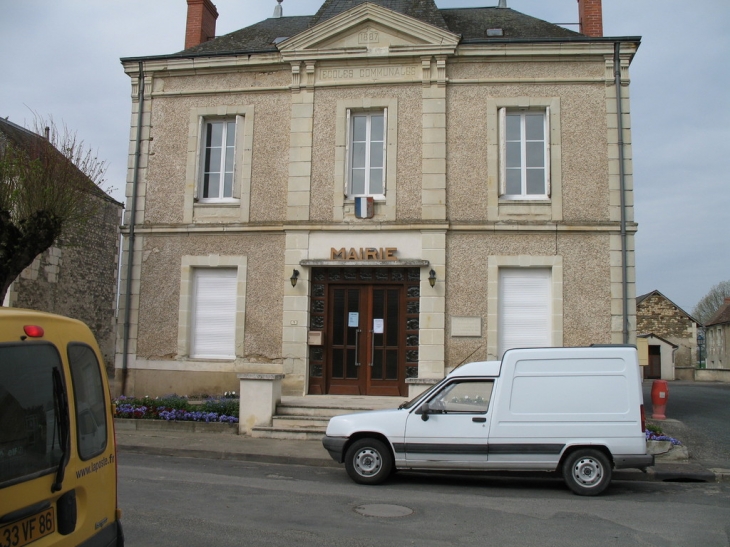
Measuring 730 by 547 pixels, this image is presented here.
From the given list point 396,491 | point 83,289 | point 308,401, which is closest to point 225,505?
point 396,491

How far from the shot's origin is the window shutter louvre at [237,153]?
14.5 meters

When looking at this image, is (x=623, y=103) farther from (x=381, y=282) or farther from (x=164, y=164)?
(x=164, y=164)

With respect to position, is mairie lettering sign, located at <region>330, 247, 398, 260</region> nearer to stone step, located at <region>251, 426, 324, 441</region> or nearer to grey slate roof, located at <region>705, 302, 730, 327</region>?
stone step, located at <region>251, 426, 324, 441</region>

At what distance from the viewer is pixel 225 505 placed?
7.07 meters

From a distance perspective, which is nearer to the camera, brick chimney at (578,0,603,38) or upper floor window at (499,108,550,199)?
upper floor window at (499,108,550,199)

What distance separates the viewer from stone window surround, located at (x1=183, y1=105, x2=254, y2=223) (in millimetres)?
14406

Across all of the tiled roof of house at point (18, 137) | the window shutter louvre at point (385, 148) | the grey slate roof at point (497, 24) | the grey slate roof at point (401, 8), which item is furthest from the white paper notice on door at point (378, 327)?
the tiled roof of house at point (18, 137)

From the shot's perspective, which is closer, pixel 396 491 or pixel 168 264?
pixel 396 491

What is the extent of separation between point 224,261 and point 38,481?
11.1 meters

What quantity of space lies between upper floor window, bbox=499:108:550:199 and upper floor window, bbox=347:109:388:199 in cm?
240

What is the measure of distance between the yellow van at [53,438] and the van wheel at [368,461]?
4.44 meters

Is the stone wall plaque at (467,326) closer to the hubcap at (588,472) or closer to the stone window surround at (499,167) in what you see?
the stone window surround at (499,167)

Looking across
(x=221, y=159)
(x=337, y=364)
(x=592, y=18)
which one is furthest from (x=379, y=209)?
(x=592, y=18)

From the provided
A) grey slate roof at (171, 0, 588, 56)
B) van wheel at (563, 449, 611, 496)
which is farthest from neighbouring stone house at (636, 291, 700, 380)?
van wheel at (563, 449, 611, 496)
